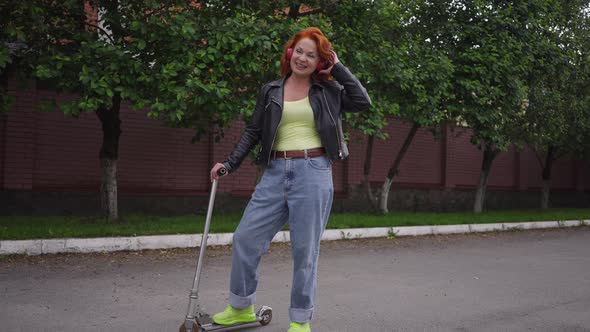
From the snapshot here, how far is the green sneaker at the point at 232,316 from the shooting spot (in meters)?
3.77

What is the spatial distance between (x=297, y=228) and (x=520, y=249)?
23.0 feet

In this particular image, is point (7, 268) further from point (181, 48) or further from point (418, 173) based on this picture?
point (418, 173)

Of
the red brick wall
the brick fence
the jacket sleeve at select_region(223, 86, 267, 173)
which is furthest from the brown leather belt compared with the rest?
the red brick wall

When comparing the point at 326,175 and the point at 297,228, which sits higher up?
the point at 326,175

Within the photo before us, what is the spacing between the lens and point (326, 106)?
357cm

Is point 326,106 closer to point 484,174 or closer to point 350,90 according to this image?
point 350,90

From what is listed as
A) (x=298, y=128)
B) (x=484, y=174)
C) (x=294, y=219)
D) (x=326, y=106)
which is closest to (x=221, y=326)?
(x=294, y=219)

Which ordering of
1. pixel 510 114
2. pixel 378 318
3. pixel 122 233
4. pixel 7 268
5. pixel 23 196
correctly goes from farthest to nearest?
1. pixel 510 114
2. pixel 23 196
3. pixel 122 233
4. pixel 7 268
5. pixel 378 318

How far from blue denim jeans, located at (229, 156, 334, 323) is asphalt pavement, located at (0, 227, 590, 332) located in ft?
2.08

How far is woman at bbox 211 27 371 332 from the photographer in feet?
11.6

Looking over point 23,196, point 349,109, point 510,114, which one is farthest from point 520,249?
point 23,196

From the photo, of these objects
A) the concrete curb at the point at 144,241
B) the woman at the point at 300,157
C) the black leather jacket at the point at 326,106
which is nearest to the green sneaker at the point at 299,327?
the woman at the point at 300,157

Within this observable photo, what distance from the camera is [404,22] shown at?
42.7 ft

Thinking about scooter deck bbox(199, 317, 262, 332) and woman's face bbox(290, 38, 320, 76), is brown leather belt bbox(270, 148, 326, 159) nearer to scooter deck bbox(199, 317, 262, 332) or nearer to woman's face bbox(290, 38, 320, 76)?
woman's face bbox(290, 38, 320, 76)
